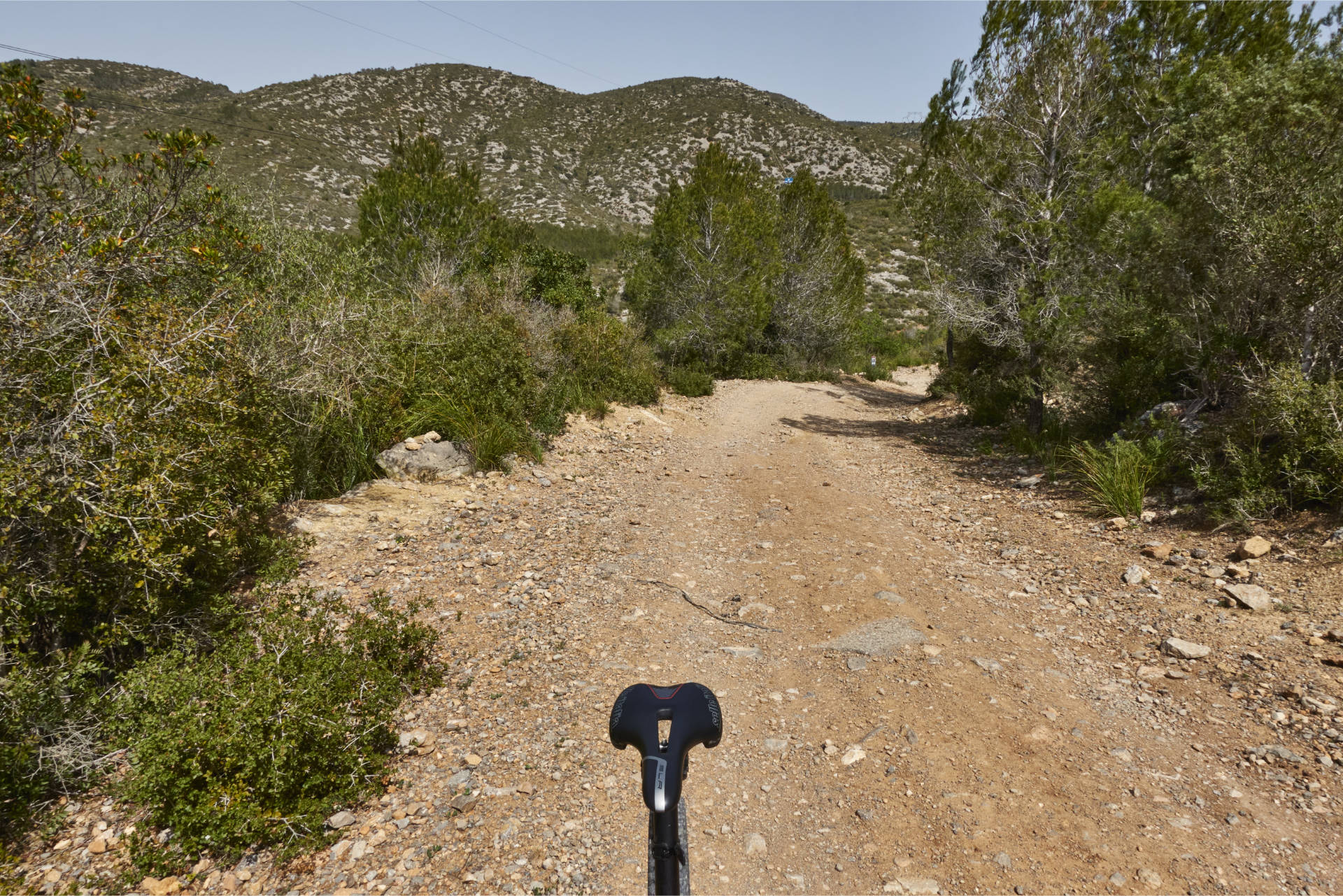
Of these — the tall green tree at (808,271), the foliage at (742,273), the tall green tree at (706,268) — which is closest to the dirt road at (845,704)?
the tall green tree at (706,268)

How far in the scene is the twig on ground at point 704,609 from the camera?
4.89 m

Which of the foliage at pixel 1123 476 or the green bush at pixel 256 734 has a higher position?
the foliage at pixel 1123 476

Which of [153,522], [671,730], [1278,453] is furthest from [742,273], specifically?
[671,730]

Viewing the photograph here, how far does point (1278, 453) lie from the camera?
18.3ft

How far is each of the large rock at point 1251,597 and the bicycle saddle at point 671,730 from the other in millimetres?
4755

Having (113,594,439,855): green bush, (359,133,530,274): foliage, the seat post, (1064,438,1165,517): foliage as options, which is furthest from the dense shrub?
(359,133,530,274): foliage

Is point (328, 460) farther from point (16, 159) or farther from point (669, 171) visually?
point (669, 171)

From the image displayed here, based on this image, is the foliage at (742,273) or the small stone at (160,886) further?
the foliage at (742,273)

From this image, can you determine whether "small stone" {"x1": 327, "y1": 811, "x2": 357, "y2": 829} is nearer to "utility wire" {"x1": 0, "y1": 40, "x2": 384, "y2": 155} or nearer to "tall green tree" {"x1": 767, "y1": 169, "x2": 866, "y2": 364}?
"tall green tree" {"x1": 767, "y1": 169, "x2": 866, "y2": 364}

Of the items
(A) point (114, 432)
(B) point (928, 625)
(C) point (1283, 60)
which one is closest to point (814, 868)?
(B) point (928, 625)

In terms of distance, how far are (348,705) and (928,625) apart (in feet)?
13.1

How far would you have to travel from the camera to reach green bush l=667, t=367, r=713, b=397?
16.2 meters

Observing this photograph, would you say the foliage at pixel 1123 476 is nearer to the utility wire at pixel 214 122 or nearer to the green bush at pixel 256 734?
the green bush at pixel 256 734

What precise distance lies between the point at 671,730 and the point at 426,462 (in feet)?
21.6
